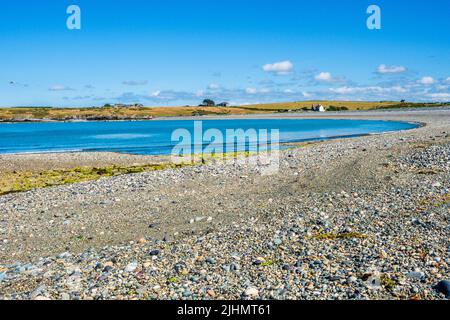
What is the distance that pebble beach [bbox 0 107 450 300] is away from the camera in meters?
8.45

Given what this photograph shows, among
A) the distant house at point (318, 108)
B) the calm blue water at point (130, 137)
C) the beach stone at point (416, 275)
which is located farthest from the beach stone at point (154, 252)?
the distant house at point (318, 108)

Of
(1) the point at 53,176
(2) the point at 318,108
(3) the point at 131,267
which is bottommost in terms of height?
(1) the point at 53,176

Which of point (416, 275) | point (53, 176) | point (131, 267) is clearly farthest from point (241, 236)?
point (53, 176)

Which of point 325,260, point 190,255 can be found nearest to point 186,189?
point 190,255

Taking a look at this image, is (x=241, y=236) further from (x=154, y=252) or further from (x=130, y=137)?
(x=130, y=137)

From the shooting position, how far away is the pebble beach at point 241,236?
8445mm

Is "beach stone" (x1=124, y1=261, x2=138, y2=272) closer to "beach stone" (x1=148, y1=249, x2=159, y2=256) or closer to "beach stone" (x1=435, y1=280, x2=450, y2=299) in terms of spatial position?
"beach stone" (x1=148, y1=249, x2=159, y2=256)

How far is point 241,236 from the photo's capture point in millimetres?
11602

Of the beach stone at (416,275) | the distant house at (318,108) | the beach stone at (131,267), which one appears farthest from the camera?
the distant house at (318,108)

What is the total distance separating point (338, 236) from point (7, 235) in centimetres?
1004

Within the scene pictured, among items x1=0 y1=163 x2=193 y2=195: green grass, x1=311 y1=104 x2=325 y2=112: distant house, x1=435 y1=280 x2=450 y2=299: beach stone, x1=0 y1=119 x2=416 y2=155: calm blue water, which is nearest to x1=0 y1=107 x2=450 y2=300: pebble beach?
x1=435 y1=280 x2=450 y2=299: beach stone

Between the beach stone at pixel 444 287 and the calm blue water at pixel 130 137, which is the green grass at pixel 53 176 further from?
the beach stone at pixel 444 287

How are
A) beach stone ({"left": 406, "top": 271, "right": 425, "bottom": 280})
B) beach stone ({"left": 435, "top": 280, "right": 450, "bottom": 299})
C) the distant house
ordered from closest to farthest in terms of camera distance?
beach stone ({"left": 435, "top": 280, "right": 450, "bottom": 299})
beach stone ({"left": 406, "top": 271, "right": 425, "bottom": 280})
the distant house

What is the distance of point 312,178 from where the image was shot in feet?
64.8
